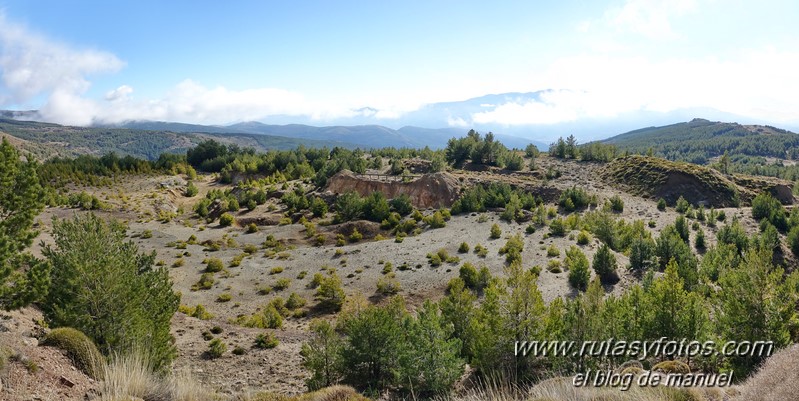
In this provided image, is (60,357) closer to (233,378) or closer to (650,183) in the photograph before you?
(233,378)

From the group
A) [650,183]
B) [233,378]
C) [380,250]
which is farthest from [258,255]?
[650,183]

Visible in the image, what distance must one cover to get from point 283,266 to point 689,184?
66192 mm

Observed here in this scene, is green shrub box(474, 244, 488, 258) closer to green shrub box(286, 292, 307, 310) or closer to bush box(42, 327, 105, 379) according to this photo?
green shrub box(286, 292, 307, 310)

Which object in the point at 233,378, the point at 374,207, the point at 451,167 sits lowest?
the point at 233,378

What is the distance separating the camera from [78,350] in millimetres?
10531

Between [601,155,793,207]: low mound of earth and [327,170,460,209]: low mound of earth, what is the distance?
108 feet

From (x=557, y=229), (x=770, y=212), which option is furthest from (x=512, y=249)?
(x=770, y=212)

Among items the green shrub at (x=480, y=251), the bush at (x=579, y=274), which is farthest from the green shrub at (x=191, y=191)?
the bush at (x=579, y=274)

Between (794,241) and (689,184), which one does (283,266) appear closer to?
(794,241)

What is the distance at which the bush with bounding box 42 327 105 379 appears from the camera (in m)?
10.2

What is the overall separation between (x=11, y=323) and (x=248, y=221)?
4032 cm

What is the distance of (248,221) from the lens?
185 feet

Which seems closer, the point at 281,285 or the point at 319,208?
the point at 281,285

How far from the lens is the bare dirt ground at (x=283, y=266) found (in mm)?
21281
